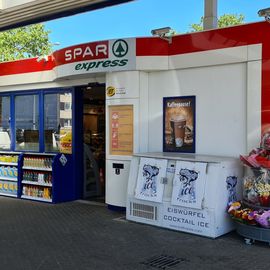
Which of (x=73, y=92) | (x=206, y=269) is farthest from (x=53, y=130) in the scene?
(x=206, y=269)

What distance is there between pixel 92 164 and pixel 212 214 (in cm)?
409

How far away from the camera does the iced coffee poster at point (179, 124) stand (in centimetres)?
717

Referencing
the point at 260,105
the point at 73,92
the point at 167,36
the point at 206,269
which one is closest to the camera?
the point at 206,269

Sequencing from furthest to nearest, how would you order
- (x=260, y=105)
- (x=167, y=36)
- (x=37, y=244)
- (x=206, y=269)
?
(x=167, y=36) < (x=260, y=105) < (x=37, y=244) < (x=206, y=269)

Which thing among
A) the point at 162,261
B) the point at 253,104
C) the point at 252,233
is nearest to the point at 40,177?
the point at 162,261

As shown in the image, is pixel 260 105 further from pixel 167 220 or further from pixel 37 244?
pixel 37 244

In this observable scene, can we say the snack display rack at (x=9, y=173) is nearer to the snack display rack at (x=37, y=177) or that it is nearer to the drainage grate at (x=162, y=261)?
the snack display rack at (x=37, y=177)

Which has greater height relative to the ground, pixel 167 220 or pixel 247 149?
pixel 247 149

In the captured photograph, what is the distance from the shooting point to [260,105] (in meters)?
6.31

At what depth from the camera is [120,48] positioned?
742 cm

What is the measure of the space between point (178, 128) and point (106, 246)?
8.68 feet

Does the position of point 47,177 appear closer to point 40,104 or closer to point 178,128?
point 40,104

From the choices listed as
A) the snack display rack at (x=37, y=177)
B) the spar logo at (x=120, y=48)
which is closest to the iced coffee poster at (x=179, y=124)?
the spar logo at (x=120, y=48)

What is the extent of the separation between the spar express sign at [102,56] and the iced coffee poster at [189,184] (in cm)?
222
